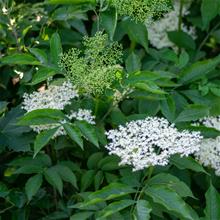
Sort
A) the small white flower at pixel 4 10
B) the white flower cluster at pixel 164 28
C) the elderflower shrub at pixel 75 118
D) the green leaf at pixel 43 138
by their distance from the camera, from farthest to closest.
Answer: the white flower cluster at pixel 164 28 → the small white flower at pixel 4 10 → the elderflower shrub at pixel 75 118 → the green leaf at pixel 43 138

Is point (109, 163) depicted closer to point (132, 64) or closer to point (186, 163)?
point (186, 163)

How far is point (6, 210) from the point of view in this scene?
2.62 m

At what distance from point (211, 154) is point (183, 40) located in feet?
3.39

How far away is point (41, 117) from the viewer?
7.14 feet

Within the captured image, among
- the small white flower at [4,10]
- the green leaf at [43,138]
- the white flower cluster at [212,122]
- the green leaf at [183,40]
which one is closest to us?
the green leaf at [43,138]

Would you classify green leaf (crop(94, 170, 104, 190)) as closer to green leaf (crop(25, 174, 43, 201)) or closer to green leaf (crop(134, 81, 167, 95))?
green leaf (crop(25, 174, 43, 201))

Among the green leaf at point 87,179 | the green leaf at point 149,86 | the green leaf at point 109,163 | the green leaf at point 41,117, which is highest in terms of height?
the green leaf at point 149,86

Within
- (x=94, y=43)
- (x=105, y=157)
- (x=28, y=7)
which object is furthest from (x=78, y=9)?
(x=28, y=7)

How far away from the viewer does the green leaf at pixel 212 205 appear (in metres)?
2.15

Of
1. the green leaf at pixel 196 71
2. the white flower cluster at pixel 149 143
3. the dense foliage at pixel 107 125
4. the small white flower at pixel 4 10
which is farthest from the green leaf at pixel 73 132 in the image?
the small white flower at pixel 4 10

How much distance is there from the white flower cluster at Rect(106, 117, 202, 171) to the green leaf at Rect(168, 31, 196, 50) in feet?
3.86

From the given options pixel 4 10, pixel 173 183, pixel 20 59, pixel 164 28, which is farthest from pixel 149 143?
pixel 164 28

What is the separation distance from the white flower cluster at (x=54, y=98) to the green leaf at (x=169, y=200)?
59 cm

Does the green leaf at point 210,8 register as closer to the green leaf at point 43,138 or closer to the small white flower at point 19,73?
the small white flower at point 19,73
